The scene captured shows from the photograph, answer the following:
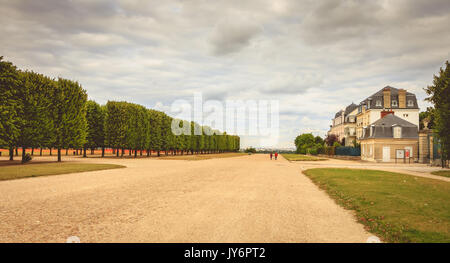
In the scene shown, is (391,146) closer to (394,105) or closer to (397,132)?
(397,132)

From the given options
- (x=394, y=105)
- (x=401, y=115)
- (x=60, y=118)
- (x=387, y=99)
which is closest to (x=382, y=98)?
(x=387, y=99)

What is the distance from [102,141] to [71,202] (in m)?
57.6

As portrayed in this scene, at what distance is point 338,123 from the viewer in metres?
107

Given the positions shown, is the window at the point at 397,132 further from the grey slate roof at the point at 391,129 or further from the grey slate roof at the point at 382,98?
the grey slate roof at the point at 382,98

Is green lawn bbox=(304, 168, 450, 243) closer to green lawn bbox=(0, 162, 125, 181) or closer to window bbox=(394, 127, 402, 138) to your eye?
green lawn bbox=(0, 162, 125, 181)

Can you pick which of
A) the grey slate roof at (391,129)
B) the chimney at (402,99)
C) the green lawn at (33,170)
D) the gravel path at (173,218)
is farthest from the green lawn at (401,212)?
the chimney at (402,99)

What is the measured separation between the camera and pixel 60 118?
40.4 meters

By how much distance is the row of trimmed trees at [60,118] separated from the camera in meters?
32.0

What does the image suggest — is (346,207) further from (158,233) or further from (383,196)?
(158,233)

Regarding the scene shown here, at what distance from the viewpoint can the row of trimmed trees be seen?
3200cm

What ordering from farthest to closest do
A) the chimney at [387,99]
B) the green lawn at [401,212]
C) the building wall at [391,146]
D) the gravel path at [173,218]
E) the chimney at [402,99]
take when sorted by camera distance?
the chimney at [387,99], the chimney at [402,99], the building wall at [391,146], the green lawn at [401,212], the gravel path at [173,218]

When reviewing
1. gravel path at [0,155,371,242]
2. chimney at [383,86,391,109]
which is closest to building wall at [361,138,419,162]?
chimney at [383,86,391,109]

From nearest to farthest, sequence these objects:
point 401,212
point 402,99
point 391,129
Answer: point 401,212, point 391,129, point 402,99
